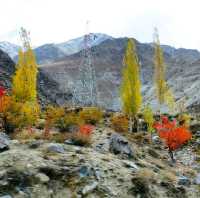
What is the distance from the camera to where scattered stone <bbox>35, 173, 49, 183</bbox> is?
15339mm

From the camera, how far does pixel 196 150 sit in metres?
32.7

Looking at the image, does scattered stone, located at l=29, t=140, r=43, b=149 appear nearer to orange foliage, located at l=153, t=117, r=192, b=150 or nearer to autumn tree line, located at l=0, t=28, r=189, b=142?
autumn tree line, located at l=0, t=28, r=189, b=142

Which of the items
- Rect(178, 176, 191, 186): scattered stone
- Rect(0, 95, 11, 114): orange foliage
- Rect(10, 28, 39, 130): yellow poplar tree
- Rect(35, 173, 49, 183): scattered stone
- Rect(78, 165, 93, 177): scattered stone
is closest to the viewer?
Rect(35, 173, 49, 183): scattered stone

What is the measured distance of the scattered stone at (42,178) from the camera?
50.3ft

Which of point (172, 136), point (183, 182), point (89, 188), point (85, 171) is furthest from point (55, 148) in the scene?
point (172, 136)

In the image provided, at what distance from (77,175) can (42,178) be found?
1.46m

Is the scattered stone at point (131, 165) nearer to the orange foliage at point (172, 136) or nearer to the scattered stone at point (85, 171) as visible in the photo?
the scattered stone at point (85, 171)

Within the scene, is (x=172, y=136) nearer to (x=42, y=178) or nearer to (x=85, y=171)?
(x=85, y=171)

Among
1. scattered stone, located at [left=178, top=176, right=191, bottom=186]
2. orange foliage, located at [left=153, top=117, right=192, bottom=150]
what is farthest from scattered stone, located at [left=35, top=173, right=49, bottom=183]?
orange foliage, located at [left=153, top=117, right=192, bottom=150]

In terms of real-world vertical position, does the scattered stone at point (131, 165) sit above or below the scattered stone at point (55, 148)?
below

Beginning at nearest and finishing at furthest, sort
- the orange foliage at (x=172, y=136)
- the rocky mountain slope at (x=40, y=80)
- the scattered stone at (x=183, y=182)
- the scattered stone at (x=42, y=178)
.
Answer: the scattered stone at (x=42, y=178) → the scattered stone at (x=183, y=182) → the orange foliage at (x=172, y=136) → the rocky mountain slope at (x=40, y=80)

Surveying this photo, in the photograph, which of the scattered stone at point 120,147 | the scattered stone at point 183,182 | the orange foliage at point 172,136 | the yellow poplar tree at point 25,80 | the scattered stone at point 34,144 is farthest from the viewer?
the yellow poplar tree at point 25,80

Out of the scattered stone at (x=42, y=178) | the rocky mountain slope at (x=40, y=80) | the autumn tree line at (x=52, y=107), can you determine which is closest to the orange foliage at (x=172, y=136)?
the autumn tree line at (x=52, y=107)

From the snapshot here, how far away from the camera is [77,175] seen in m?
16.3
